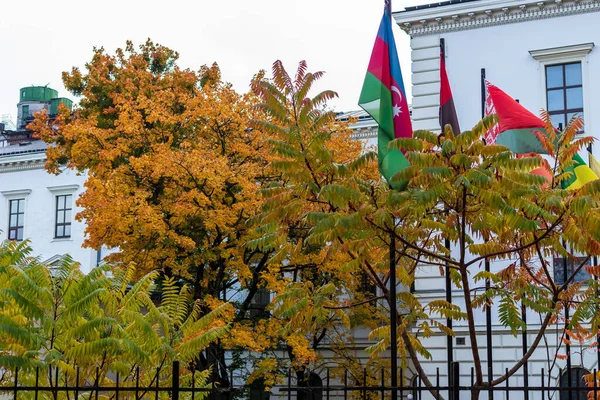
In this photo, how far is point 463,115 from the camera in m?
28.5

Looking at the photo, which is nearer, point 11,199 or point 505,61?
point 505,61

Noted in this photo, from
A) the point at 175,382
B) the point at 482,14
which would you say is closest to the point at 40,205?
the point at 482,14

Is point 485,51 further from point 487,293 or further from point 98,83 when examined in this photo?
point 487,293

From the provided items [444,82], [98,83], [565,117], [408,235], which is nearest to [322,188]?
[408,235]

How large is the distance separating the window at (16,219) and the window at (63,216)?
226cm

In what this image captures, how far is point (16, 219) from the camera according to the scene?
160 ft

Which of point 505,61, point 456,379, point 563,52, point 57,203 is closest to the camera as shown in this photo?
point 456,379

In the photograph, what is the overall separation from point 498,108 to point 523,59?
57.3 feet

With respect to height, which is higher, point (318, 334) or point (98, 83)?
point (98, 83)

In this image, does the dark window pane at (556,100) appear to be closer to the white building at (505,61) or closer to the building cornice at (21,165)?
the white building at (505,61)

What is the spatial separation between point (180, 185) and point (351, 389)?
61.1 feet

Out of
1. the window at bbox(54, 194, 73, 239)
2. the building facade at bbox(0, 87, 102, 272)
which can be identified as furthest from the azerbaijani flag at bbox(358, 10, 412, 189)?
the window at bbox(54, 194, 73, 239)

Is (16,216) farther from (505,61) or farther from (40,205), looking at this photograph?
(505,61)

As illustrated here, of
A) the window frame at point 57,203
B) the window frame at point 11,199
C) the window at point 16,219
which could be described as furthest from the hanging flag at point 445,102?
the window at point 16,219
